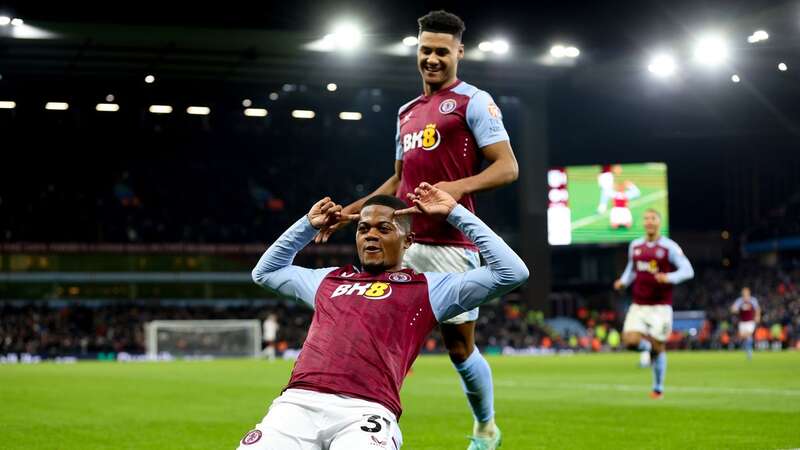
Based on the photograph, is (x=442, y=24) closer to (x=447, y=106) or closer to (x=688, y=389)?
(x=447, y=106)

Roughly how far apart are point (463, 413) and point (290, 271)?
631 cm

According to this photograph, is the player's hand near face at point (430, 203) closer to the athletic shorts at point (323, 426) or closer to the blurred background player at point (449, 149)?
the athletic shorts at point (323, 426)

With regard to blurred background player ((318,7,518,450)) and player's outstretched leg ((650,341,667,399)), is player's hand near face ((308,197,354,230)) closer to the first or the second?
blurred background player ((318,7,518,450))

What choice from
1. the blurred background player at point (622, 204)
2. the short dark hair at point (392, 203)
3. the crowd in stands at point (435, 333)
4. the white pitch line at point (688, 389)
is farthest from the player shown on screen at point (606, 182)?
the short dark hair at point (392, 203)

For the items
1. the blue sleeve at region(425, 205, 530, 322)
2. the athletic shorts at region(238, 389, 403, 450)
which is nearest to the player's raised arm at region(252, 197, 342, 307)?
the blue sleeve at region(425, 205, 530, 322)

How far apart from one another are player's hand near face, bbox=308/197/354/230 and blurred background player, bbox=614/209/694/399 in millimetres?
8872

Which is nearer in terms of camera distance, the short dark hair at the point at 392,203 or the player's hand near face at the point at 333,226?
the short dark hair at the point at 392,203

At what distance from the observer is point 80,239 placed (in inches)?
1923

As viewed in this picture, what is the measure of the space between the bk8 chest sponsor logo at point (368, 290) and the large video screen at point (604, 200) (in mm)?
40122

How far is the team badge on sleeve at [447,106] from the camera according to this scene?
19.5 ft

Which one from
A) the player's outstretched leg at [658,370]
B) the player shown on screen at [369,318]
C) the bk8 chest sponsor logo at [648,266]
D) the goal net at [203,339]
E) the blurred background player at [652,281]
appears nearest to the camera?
the player shown on screen at [369,318]

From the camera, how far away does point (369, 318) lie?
14.6ft

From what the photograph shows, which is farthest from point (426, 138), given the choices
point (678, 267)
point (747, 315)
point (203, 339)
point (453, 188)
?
point (203, 339)

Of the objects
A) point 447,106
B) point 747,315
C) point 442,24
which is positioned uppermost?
point 442,24
